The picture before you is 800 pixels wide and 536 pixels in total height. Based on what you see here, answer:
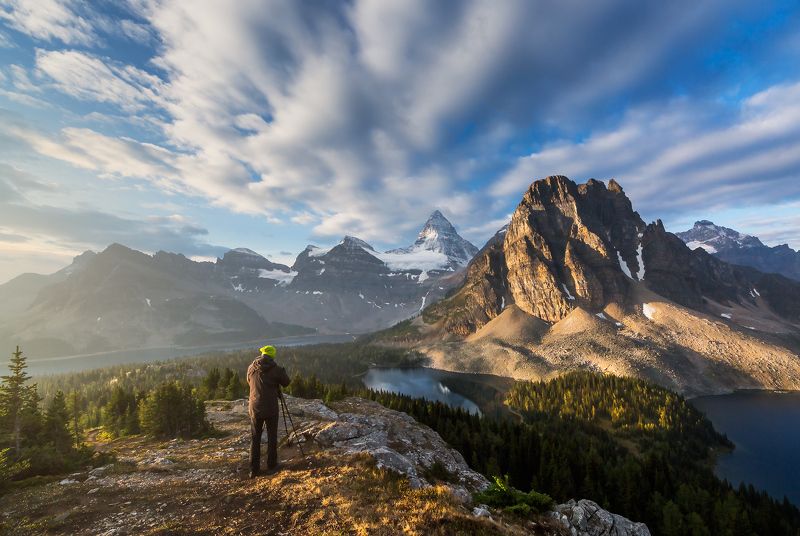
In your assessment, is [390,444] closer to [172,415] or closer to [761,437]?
[172,415]

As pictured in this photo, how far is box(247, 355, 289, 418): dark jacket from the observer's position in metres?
16.1

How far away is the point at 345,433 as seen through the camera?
24.6 meters

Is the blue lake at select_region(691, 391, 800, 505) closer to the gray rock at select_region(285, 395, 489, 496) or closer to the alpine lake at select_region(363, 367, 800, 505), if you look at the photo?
the alpine lake at select_region(363, 367, 800, 505)

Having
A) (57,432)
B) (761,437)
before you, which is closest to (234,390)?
(57,432)

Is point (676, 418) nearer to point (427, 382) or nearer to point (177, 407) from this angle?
point (427, 382)

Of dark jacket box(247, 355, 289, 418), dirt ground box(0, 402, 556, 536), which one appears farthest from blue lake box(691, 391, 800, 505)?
dark jacket box(247, 355, 289, 418)

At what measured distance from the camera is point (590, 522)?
15680 millimetres

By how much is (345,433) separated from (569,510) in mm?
14555

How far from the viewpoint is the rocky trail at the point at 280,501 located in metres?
12.2

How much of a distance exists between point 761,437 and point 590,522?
13026 cm

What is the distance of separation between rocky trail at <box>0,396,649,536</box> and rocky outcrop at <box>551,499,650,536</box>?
0.17ft

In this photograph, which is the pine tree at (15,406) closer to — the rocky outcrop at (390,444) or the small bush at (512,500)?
the rocky outcrop at (390,444)

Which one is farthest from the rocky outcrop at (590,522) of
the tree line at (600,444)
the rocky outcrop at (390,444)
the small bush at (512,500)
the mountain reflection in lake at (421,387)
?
the mountain reflection in lake at (421,387)

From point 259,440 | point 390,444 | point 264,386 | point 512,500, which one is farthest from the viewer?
point 390,444
